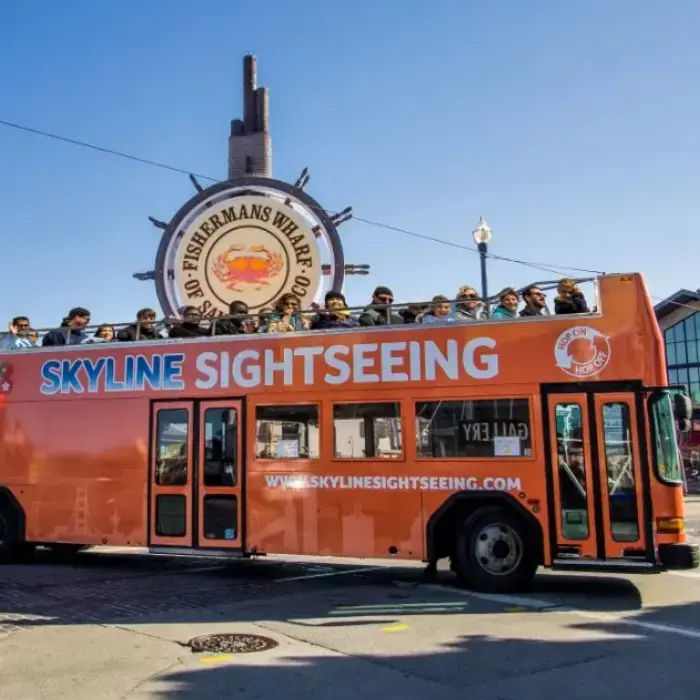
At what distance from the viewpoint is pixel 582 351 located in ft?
28.9

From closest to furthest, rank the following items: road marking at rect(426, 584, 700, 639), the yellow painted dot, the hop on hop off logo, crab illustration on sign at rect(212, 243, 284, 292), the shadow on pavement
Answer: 1. the shadow on pavement
2. the yellow painted dot
3. road marking at rect(426, 584, 700, 639)
4. the hop on hop off logo
5. crab illustration on sign at rect(212, 243, 284, 292)

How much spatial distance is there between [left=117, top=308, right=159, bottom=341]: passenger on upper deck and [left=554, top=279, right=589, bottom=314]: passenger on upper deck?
18.5 feet

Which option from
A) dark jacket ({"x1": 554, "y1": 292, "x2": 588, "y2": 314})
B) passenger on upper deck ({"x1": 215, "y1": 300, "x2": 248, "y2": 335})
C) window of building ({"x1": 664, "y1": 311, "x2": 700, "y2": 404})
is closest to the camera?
dark jacket ({"x1": 554, "y1": 292, "x2": 588, "y2": 314})

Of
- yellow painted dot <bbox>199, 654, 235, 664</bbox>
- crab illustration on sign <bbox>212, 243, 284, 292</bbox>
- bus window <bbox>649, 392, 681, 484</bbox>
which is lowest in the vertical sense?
yellow painted dot <bbox>199, 654, 235, 664</bbox>

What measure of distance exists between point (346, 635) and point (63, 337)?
23.2 ft

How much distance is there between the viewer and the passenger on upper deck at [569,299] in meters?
9.07

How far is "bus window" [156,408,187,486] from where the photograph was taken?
10422 mm

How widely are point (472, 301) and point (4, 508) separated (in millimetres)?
7846

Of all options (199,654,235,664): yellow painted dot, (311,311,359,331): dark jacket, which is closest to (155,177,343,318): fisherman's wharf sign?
(311,311,359,331): dark jacket

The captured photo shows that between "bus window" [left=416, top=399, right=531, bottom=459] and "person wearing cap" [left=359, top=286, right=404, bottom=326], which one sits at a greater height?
"person wearing cap" [left=359, top=286, right=404, bottom=326]

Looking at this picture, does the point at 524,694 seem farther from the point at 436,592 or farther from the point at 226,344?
the point at 226,344

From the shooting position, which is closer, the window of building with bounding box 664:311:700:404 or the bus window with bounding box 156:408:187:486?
the bus window with bounding box 156:408:187:486

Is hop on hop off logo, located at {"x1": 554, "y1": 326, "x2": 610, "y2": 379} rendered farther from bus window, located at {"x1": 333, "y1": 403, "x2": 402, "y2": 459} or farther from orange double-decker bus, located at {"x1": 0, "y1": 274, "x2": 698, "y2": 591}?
bus window, located at {"x1": 333, "y1": 403, "x2": 402, "y2": 459}

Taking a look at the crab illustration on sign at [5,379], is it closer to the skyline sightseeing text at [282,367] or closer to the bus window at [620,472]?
the skyline sightseeing text at [282,367]
